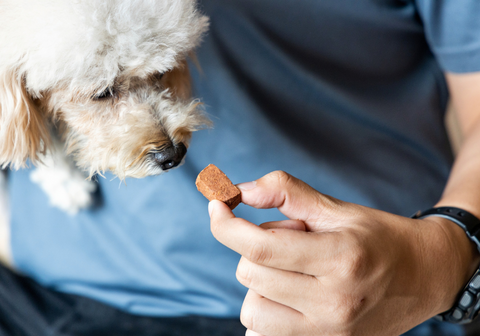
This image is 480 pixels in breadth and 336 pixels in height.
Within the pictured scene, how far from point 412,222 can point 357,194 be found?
242mm

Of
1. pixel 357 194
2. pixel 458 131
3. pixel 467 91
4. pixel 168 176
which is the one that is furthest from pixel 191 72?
pixel 458 131

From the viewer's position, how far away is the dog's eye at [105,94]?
63 cm

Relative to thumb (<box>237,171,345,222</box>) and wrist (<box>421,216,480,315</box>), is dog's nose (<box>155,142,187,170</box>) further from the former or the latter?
wrist (<box>421,216,480,315</box>)

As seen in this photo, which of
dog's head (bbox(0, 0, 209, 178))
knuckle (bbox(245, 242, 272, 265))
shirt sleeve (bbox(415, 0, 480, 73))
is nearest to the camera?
knuckle (bbox(245, 242, 272, 265))

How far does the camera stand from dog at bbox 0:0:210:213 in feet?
1.77

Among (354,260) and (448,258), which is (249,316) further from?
(448,258)

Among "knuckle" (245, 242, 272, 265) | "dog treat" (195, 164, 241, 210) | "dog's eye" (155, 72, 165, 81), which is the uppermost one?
"dog's eye" (155, 72, 165, 81)

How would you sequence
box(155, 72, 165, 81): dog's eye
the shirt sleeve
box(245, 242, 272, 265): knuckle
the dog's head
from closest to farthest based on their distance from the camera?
box(245, 242, 272, 265): knuckle, the dog's head, box(155, 72, 165, 81): dog's eye, the shirt sleeve

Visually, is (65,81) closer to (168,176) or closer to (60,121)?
(60,121)

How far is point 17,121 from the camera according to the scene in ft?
2.10

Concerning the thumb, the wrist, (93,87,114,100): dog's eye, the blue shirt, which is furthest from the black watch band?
(93,87,114,100): dog's eye

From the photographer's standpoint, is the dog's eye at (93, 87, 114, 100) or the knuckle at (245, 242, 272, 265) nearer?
the knuckle at (245, 242, 272, 265)

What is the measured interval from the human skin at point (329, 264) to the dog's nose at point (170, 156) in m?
0.21

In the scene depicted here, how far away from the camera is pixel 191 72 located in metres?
0.86
